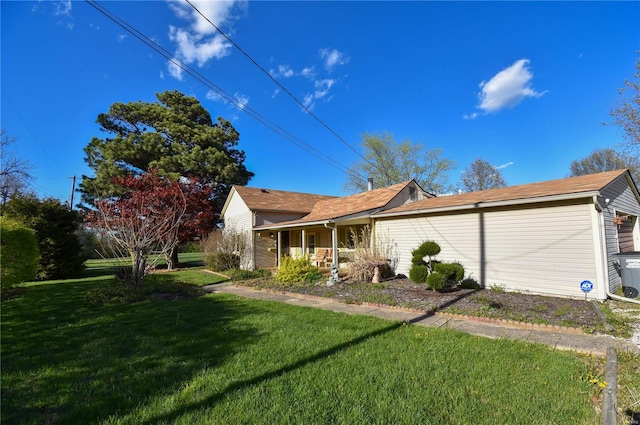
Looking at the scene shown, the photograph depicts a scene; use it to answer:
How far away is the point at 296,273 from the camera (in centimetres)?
1136

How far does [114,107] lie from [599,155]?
4481 centimetres

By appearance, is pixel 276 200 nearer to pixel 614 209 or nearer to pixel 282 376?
pixel 614 209

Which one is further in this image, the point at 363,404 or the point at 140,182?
the point at 140,182

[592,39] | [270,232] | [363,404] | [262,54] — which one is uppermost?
[592,39]

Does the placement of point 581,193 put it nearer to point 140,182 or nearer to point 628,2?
point 628,2

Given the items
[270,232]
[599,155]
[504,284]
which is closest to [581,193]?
[504,284]

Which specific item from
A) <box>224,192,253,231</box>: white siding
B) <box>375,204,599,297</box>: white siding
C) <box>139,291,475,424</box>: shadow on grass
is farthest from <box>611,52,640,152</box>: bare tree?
<box>224,192,253,231</box>: white siding

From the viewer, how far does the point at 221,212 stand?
22.5 meters

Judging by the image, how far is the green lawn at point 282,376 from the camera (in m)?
2.73

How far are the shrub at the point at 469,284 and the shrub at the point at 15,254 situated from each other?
44.0ft

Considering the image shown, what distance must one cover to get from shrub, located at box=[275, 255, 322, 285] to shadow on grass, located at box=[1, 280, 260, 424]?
374cm

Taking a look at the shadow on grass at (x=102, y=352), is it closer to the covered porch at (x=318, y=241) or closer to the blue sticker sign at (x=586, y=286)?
the blue sticker sign at (x=586, y=286)

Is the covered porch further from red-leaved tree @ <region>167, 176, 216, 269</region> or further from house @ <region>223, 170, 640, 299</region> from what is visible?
red-leaved tree @ <region>167, 176, 216, 269</region>

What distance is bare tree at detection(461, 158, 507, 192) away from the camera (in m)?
32.6
